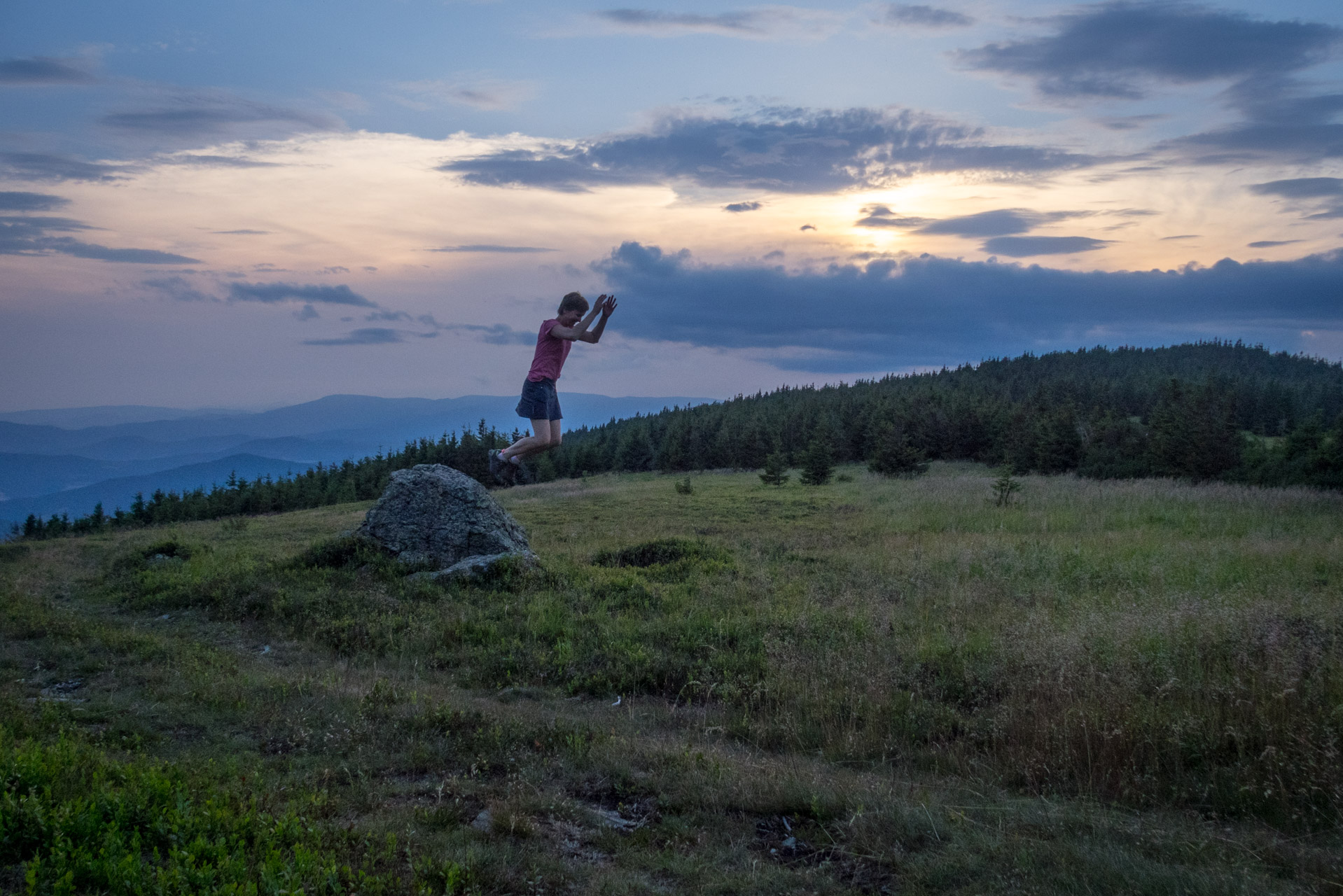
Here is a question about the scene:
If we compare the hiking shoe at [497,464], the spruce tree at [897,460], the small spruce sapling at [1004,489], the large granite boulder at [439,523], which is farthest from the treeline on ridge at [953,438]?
the hiking shoe at [497,464]

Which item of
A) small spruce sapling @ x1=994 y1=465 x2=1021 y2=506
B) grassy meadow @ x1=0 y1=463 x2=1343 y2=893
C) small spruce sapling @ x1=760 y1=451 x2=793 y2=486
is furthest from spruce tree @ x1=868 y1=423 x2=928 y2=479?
grassy meadow @ x1=0 y1=463 x2=1343 y2=893

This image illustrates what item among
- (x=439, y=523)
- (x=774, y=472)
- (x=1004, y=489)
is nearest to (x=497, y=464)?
(x=439, y=523)

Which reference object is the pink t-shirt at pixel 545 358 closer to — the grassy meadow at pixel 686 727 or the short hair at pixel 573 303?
the short hair at pixel 573 303

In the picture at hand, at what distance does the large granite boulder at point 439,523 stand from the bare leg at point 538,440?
3.88 metres

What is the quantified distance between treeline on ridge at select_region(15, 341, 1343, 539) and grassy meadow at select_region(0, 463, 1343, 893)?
27464 mm

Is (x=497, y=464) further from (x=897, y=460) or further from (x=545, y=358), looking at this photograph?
(x=897, y=460)

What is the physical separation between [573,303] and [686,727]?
219 inches

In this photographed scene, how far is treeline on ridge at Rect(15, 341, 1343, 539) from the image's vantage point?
122 ft

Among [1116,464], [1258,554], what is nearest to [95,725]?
[1258,554]

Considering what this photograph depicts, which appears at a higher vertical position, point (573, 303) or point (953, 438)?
point (573, 303)

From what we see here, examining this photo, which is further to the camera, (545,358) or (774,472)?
(774,472)

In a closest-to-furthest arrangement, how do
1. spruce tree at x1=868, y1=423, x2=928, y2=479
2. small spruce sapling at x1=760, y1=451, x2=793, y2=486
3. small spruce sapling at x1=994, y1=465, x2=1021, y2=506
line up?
small spruce sapling at x1=994, y1=465, x2=1021, y2=506
small spruce sapling at x1=760, y1=451, x2=793, y2=486
spruce tree at x1=868, y1=423, x2=928, y2=479

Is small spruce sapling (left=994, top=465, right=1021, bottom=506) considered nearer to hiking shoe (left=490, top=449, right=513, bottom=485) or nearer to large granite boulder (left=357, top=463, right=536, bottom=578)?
large granite boulder (left=357, top=463, right=536, bottom=578)

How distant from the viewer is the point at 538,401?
1023 centimetres
